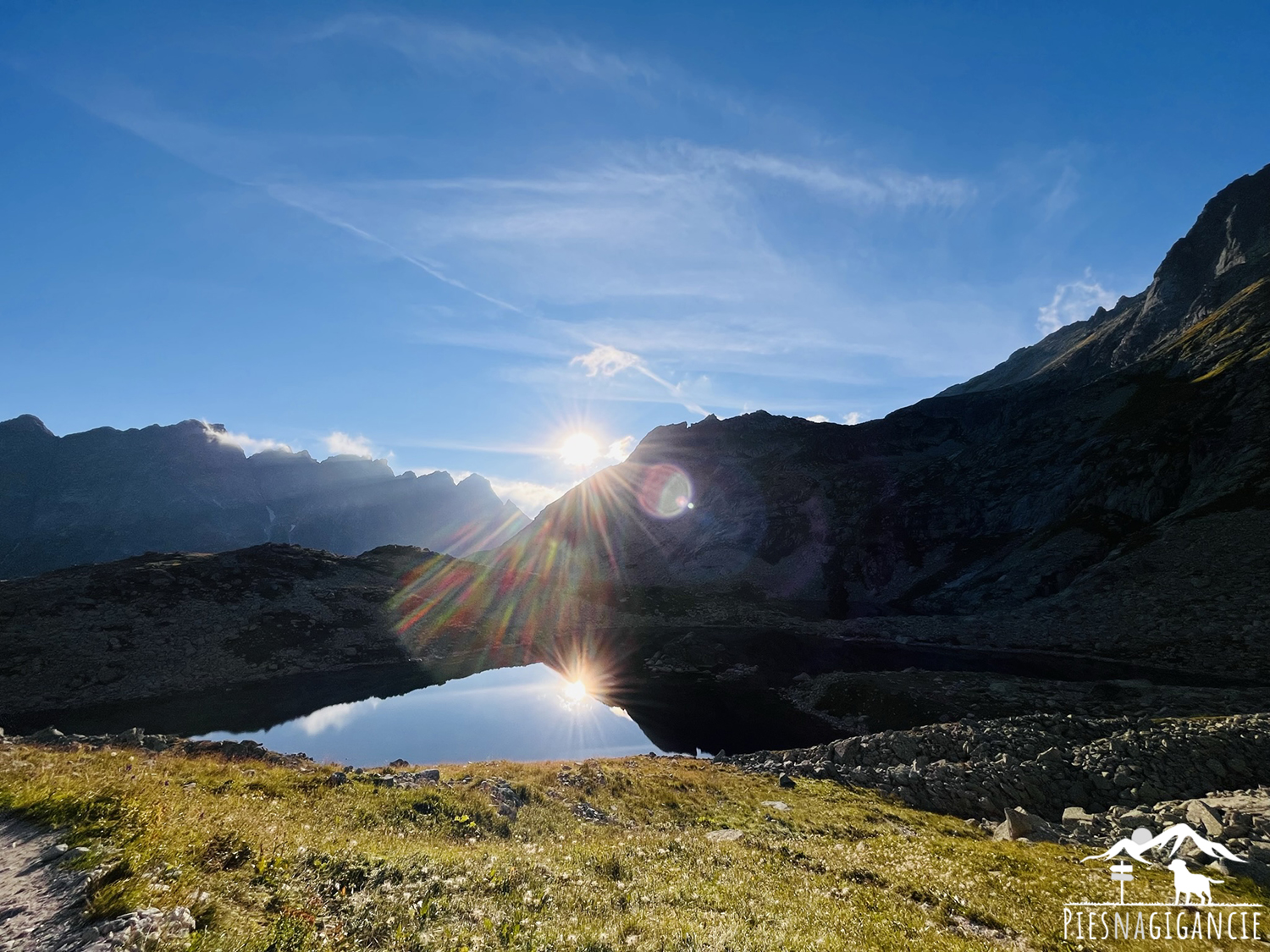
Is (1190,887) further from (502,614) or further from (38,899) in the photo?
(502,614)

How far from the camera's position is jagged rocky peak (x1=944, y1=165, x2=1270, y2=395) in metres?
143

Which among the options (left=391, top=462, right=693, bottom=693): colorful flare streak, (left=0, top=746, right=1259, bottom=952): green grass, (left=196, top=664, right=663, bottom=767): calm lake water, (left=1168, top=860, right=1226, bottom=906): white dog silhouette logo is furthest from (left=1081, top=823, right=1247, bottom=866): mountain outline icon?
(left=391, top=462, right=693, bottom=693): colorful flare streak

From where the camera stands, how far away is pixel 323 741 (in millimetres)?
47062

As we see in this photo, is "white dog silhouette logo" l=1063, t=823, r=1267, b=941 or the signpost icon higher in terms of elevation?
"white dog silhouette logo" l=1063, t=823, r=1267, b=941

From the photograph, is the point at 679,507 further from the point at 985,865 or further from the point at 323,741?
the point at 985,865

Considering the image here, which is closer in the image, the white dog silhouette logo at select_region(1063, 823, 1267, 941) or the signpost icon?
the white dog silhouette logo at select_region(1063, 823, 1267, 941)

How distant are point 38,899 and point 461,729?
49.2 m

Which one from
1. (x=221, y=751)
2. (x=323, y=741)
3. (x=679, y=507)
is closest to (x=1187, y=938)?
(x=221, y=751)

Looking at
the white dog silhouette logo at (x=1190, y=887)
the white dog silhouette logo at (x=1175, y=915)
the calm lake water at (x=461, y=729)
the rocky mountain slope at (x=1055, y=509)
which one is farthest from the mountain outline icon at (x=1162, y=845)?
the rocky mountain slope at (x=1055, y=509)

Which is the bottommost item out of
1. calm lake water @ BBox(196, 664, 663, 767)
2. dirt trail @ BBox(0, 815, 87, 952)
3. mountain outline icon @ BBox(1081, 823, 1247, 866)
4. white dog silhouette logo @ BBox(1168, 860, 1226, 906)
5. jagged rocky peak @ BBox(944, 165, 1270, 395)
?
calm lake water @ BBox(196, 664, 663, 767)

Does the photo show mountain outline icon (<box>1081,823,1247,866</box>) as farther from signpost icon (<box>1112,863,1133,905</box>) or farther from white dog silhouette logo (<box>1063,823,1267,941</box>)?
signpost icon (<box>1112,863,1133,905</box>)

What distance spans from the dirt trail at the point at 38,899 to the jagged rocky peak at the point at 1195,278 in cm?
19751

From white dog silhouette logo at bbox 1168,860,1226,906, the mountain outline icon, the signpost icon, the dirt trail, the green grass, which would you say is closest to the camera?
the dirt trail

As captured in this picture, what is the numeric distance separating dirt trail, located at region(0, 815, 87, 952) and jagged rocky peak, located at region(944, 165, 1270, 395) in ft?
648
